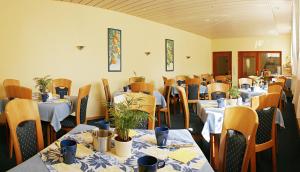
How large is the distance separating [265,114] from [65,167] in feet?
7.22

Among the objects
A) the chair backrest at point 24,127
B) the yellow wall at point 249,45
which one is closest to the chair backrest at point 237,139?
the chair backrest at point 24,127

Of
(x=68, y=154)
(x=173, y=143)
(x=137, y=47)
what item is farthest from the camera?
(x=137, y=47)

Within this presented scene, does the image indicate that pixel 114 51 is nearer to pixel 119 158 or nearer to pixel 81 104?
pixel 81 104

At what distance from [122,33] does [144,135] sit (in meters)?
5.13

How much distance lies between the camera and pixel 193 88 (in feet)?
19.9

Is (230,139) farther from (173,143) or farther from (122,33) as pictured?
(122,33)

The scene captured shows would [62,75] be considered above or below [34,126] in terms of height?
above

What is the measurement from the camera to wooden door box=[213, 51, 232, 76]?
1209 cm

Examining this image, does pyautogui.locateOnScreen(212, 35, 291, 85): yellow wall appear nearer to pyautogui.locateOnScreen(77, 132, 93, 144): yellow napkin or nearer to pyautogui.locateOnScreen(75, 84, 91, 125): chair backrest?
pyautogui.locateOnScreen(75, 84, 91, 125): chair backrest

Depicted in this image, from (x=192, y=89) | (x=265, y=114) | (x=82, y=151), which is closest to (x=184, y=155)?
(x=82, y=151)

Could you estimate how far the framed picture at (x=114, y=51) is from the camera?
6.44 meters

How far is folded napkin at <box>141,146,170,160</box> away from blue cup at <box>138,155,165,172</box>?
0.44 ft

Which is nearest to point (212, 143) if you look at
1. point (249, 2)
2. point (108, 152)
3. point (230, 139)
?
point (230, 139)

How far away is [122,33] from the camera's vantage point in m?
6.73
